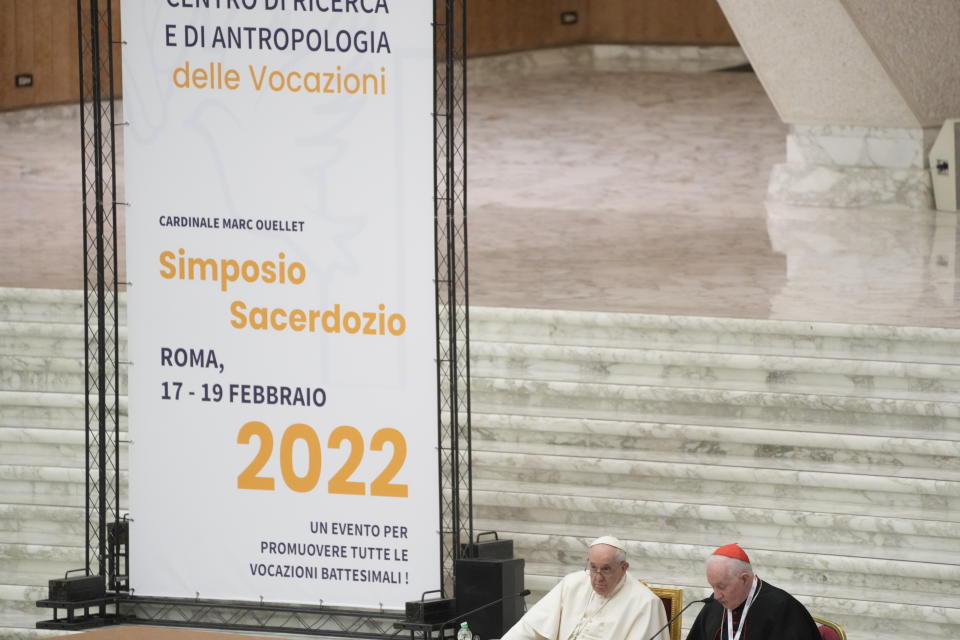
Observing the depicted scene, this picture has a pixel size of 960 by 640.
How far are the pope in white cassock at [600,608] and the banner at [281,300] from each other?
0.55m

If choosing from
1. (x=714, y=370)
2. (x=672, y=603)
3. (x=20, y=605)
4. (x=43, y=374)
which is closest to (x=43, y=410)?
(x=43, y=374)

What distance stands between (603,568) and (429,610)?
32.8 inches

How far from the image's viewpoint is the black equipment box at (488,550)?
21.8ft

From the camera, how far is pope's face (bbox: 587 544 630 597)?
5801 millimetres

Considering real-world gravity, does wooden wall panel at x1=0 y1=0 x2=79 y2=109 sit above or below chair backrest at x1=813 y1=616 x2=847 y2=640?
above

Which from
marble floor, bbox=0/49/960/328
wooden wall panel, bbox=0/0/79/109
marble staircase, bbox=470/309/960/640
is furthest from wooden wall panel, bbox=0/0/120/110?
marble staircase, bbox=470/309/960/640

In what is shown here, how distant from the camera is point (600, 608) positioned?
594cm

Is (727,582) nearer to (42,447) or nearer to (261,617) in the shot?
(261,617)

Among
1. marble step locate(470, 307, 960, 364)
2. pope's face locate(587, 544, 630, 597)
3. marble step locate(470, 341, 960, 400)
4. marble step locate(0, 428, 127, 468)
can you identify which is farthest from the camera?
marble step locate(0, 428, 127, 468)

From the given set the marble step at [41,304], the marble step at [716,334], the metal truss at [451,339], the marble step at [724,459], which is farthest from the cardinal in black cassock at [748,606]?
the marble step at [41,304]

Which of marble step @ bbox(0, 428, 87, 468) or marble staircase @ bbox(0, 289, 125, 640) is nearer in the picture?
marble staircase @ bbox(0, 289, 125, 640)

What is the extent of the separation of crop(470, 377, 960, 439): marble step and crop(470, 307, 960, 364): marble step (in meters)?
0.32

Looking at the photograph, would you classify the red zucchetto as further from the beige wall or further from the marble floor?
the beige wall

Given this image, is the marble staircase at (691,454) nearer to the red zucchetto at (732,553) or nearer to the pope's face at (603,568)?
the pope's face at (603,568)
